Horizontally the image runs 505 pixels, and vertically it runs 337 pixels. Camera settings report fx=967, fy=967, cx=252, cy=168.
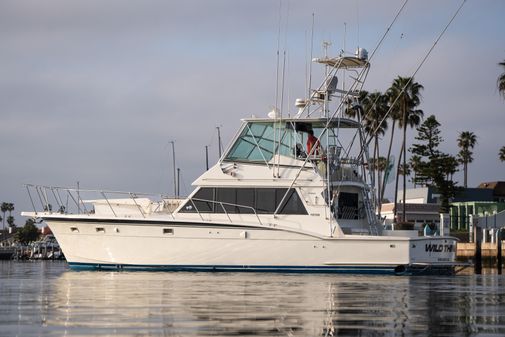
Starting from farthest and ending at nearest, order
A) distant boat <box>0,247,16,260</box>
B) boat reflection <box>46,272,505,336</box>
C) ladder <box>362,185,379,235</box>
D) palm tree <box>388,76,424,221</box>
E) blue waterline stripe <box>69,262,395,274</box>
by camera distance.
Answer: distant boat <box>0,247,16,260</box> < palm tree <box>388,76,424,221</box> < ladder <box>362,185,379,235</box> < blue waterline stripe <box>69,262,395,274</box> < boat reflection <box>46,272,505,336</box>

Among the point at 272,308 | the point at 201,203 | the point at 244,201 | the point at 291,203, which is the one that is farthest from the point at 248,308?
the point at 201,203

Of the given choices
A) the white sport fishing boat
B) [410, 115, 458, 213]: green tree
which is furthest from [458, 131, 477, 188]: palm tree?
the white sport fishing boat

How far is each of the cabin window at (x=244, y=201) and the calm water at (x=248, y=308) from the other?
5.19 metres

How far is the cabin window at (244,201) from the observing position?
1038 inches

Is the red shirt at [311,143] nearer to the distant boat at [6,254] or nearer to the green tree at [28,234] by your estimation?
the distant boat at [6,254]

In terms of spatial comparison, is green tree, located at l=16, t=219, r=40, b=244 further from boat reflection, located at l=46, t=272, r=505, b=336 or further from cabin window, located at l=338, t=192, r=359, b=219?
boat reflection, located at l=46, t=272, r=505, b=336

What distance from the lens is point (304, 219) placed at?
26.2 metres

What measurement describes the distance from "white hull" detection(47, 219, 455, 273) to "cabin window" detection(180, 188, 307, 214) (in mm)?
811

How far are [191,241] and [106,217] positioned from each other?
8.29 ft

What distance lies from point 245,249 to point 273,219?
116 centimetres

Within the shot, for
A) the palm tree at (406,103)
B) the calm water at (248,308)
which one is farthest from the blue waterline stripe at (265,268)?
the palm tree at (406,103)

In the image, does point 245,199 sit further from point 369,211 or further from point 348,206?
point 369,211

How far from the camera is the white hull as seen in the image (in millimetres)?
25500

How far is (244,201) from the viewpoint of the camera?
26609 mm
